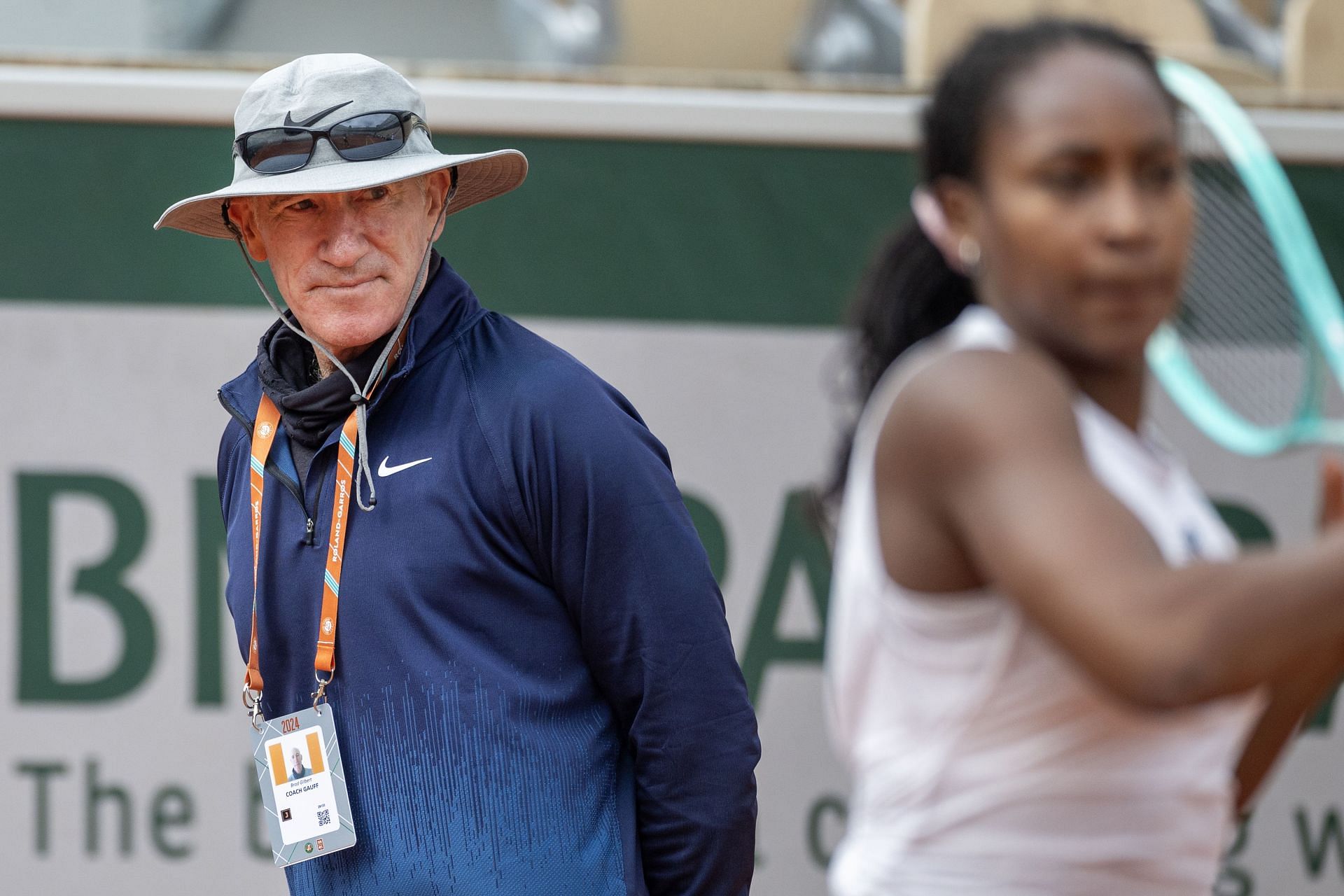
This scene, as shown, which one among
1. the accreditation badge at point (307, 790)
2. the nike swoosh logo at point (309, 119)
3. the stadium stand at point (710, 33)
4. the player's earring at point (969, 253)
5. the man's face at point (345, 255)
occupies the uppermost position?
the stadium stand at point (710, 33)

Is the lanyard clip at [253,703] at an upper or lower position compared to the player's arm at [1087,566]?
lower

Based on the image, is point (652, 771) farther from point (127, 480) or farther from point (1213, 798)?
point (127, 480)

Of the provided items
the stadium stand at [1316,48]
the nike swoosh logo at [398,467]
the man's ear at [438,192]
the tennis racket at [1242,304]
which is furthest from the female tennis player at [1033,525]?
the stadium stand at [1316,48]

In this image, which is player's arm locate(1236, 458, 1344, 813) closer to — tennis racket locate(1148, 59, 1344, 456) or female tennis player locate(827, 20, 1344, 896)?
female tennis player locate(827, 20, 1344, 896)

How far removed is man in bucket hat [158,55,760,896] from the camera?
5.77ft

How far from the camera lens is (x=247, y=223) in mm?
2025

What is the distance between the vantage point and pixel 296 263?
1934 millimetres

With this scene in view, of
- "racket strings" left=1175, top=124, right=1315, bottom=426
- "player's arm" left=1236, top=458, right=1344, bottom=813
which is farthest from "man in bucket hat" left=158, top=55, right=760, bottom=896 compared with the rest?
"racket strings" left=1175, top=124, right=1315, bottom=426

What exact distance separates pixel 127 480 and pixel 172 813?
0.64m

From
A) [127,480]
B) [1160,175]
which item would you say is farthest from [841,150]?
[1160,175]

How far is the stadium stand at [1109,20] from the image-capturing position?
3828 mm

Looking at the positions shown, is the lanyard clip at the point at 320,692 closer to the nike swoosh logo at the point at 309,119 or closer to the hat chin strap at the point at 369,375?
the hat chin strap at the point at 369,375

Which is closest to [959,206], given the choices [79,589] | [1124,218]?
[1124,218]

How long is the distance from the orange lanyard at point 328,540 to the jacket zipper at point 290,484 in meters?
0.01
